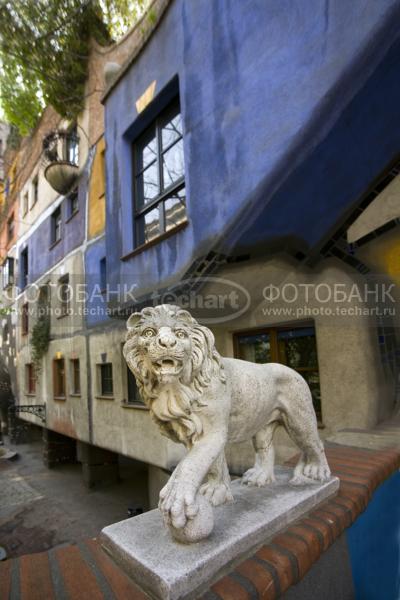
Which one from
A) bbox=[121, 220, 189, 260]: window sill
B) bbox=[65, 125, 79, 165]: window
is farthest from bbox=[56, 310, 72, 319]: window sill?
bbox=[121, 220, 189, 260]: window sill

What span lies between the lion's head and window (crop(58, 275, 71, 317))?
9.38 m

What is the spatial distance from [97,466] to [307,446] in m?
9.11

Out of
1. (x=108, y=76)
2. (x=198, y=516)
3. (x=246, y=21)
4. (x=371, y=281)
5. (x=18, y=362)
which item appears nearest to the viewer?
(x=198, y=516)

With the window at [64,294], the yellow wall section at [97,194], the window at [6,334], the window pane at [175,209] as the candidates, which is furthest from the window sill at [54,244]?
the window pane at [175,209]

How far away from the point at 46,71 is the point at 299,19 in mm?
6360

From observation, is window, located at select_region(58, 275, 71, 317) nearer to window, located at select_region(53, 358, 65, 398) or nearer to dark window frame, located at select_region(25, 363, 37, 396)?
window, located at select_region(53, 358, 65, 398)

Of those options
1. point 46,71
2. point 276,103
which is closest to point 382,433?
point 276,103

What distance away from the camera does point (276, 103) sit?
3.21 meters

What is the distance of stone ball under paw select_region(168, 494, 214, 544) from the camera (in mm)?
1076

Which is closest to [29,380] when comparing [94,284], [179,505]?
[94,284]

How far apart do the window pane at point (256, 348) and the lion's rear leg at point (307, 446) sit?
3.17m

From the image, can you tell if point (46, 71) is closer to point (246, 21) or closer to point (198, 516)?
point (246, 21)

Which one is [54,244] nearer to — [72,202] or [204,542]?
[72,202]

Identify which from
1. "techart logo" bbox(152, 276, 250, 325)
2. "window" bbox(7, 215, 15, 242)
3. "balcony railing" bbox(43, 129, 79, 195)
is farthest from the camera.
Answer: "window" bbox(7, 215, 15, 242)
